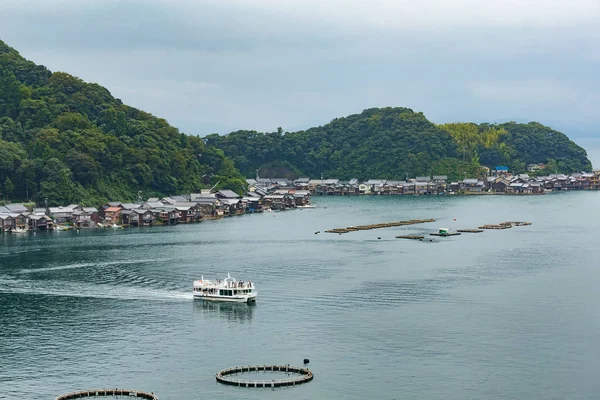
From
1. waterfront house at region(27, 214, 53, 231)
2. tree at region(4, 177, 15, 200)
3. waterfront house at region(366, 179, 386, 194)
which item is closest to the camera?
waterfront house at region(27, 214, 53, 231)

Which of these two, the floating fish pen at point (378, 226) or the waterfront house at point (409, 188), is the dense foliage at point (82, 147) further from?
the waterfront house at point (409, 188)

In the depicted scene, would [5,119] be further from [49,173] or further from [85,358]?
[85,358]

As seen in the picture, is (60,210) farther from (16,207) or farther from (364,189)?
(364,189)

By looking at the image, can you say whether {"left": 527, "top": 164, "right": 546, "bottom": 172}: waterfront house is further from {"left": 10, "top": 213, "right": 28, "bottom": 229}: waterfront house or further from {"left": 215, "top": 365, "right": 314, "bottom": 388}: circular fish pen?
{"left": 215, "top": 365, "right": 314, "bottom": 388}: circular fish pen

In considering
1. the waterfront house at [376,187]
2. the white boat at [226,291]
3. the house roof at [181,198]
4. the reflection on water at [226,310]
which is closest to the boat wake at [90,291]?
the white boat at [226,291]

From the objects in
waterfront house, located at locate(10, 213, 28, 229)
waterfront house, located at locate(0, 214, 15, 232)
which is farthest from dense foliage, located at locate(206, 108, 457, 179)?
waterfront house, located at locate(0, 214, 15, 232)

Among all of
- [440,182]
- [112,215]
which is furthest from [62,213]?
[440,182]
